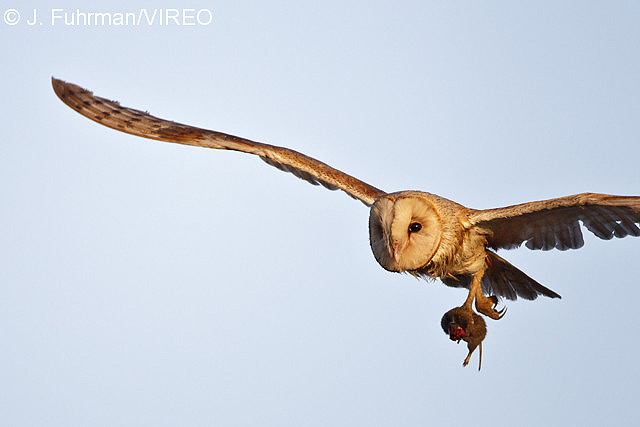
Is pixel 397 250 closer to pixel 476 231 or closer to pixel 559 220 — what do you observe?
pixel 476 231

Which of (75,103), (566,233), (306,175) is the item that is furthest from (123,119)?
(566,233)

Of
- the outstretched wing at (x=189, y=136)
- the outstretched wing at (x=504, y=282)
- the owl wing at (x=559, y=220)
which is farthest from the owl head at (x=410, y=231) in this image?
the outstretched wing at (x=189, y=136)

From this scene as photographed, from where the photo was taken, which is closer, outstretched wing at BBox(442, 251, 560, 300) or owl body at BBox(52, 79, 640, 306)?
owl body at BBox(52, 79, 640, 306)

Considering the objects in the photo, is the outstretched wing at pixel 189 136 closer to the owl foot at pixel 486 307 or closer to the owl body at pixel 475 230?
the owl body at pixel 475 230

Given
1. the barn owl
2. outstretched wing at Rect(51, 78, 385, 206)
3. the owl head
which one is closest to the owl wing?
the barn owl

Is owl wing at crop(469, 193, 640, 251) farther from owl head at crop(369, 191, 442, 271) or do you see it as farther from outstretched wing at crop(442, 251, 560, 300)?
owl head at crop(369, 191, 442, 271)

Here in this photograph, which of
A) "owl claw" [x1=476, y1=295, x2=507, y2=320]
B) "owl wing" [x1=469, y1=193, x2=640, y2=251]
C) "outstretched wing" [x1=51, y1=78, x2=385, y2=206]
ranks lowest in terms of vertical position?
"owl claw" [x1=476, y1=295, x2=507, y2=320]

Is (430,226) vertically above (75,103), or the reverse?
(75,103)

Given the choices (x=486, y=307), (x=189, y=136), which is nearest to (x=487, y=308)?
(x=486, y=307)

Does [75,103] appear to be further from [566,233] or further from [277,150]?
[566,233]
